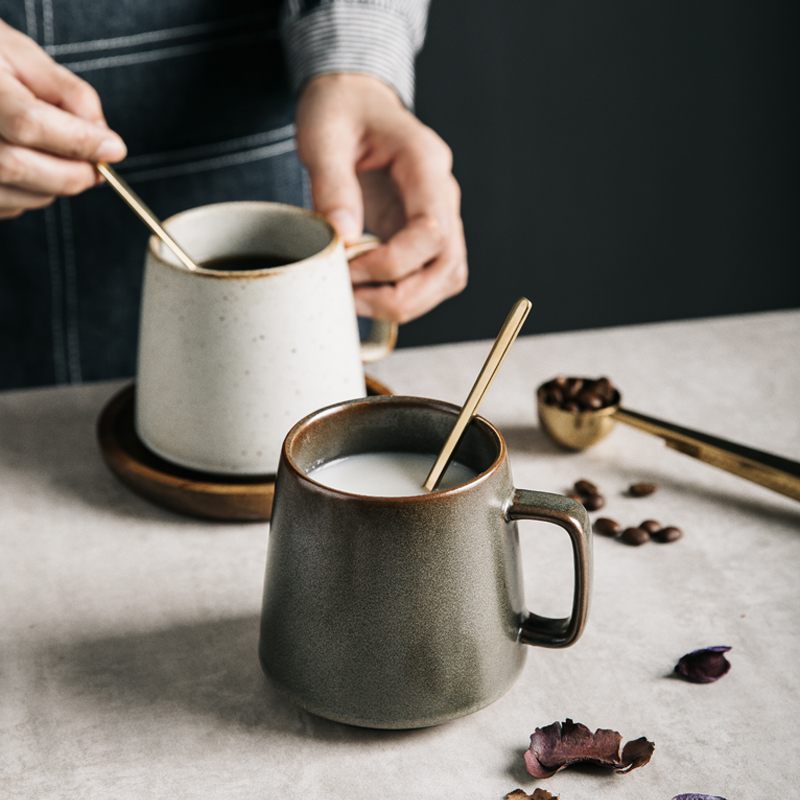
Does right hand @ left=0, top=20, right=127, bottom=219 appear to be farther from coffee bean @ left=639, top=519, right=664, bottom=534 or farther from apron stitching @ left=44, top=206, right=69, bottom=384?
coffee bean @ left=639, top=519, right=664, bottom=534

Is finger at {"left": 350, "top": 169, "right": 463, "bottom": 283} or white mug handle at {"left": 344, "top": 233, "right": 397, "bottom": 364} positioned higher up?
finger at {"left": 350, "top": 169, "right": 463, "bottom": 283}

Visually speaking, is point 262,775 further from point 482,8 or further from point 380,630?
point 482,8

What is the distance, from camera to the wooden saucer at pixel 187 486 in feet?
2.61

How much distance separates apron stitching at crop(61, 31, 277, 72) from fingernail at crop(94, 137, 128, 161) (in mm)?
421

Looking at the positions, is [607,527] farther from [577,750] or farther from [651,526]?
[577,750]

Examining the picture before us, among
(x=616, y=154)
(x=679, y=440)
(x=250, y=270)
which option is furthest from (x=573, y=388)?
(x=616, y=154)

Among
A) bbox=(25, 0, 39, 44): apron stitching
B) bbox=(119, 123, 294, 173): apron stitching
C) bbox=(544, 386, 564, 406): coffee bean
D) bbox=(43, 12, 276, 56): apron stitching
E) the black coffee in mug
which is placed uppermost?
bbox=(25, 0, 39, 44): apron stitching

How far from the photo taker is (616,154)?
242 centimetres

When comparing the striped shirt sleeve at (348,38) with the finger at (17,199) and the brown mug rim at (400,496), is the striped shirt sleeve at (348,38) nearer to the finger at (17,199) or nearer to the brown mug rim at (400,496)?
the finger at (17,199)

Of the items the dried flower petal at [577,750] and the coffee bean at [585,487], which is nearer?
the dried flower petal at [577,750]

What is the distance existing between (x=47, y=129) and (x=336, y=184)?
31cm

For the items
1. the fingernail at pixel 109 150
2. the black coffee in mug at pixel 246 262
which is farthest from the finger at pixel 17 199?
the black coffee in mug at pixel 246 262

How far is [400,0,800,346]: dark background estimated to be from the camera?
7.42ft

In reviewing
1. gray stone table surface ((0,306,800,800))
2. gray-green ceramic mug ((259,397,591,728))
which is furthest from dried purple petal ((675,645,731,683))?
gray-green ceramic mug ((259,397,591,728))
